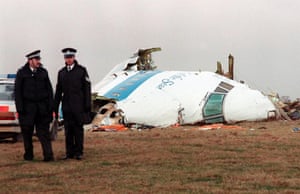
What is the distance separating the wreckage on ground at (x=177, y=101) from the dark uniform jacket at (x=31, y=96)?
48.7 ft

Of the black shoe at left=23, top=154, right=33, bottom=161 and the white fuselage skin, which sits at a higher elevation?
the white fuselage skin

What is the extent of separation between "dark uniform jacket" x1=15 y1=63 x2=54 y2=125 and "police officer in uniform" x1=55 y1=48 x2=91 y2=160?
209mm

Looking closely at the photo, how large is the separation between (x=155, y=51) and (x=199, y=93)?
7.19 m

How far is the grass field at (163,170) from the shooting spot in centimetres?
736

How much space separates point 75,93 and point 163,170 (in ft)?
8.23

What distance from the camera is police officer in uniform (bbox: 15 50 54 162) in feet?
34.2

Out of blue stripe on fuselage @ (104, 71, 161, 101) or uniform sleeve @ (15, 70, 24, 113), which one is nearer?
uniform sleeve @ (15, 70, 24, 113)

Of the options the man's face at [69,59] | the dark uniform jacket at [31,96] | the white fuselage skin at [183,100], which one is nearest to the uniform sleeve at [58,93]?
the dark uniform jacket at [31,96]

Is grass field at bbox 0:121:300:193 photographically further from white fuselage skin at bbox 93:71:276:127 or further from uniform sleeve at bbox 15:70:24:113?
white fuselage skin at bbox 93:71:276:127

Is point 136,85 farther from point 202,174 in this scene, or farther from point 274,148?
point 202,174

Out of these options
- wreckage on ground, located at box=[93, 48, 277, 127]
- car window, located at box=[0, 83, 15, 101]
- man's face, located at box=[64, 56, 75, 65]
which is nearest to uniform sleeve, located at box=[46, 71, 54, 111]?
man's face, located at box=[64, 56, 75, 65]

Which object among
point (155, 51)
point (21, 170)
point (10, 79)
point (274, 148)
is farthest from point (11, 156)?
point (155, 51)

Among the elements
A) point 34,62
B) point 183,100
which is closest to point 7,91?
point 34,62

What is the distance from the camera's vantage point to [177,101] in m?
27.7
